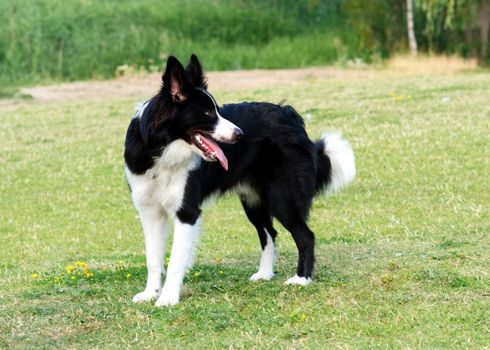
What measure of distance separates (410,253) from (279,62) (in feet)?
70.2

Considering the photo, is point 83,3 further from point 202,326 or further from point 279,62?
point 202,326

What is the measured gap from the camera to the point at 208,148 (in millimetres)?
7066

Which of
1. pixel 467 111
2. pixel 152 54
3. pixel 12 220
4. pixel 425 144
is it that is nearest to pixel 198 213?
pixel 12 220

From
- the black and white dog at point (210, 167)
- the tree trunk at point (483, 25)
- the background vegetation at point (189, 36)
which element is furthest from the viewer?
the tree trunk at point (483, 25)

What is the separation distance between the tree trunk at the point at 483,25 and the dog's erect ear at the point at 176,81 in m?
22.5

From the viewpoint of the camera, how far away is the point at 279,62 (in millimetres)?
29406

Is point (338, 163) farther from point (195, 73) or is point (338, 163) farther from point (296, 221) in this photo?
point (195, 73)

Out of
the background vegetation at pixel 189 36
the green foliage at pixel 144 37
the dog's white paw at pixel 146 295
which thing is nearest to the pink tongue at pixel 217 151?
the dog's white paw at pixel 146 295

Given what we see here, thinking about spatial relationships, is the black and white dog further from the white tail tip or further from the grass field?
the grass field

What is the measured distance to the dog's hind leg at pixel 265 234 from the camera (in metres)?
7.98

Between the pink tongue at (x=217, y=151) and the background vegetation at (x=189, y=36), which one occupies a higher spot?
the pink tongue at (x=217, y=151)

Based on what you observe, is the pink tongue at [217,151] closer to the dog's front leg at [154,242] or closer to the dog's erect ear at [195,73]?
the dog's erect ear at [195,73]

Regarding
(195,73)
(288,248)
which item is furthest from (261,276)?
(195,73)

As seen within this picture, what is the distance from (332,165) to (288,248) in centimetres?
158
